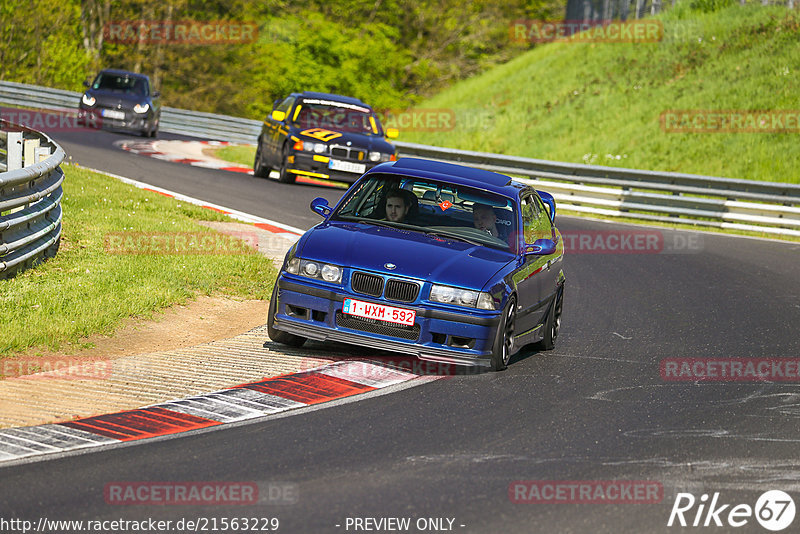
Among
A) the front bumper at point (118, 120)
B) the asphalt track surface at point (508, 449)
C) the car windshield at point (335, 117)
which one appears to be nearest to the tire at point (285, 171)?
the car windshield at point (335, 117)

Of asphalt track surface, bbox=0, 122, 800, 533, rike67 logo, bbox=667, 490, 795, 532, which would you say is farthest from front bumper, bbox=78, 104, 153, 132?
rike67 logo, bbox=667, 490, 795, 532

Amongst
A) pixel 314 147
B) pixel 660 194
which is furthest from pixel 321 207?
pixel 660 194

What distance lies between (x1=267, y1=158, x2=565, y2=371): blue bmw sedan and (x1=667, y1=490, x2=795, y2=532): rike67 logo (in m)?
2.93

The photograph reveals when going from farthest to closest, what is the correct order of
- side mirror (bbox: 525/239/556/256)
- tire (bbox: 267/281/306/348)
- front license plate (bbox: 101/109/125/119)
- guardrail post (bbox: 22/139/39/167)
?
front license plate (bbox: 101/109/125/119)
guardrail post (bbox: 22/139/39/167)
side mirror (bbox: 525/239/556/256)
tire (bbox: 267/281/306/348)

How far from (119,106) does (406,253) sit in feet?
76.4

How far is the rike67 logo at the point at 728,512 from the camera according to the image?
18.5 ft

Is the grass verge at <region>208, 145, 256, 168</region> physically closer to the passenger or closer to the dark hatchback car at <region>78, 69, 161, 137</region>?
the dark hatchback car at <region>78, 69, 161, 137</region>

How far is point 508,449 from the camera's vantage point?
671cm

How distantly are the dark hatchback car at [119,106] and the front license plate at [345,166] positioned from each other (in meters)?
10.7

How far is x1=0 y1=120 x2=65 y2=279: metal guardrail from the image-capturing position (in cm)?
1022

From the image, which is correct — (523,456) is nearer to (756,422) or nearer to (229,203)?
(756,422)

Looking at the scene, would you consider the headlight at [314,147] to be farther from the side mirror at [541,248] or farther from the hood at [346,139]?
the side mirror at [541,248]

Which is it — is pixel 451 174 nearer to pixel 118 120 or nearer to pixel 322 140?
pixel 322 140

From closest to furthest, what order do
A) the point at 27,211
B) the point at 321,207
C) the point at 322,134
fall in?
the point at 321,207
the point at 27,211
the point at 322,134
